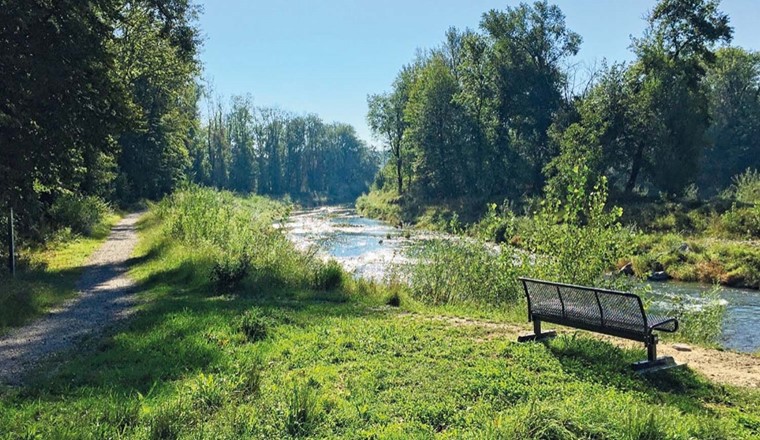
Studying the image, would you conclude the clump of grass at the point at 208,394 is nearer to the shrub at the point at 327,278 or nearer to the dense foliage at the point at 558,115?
the shrub at the point at 327,278

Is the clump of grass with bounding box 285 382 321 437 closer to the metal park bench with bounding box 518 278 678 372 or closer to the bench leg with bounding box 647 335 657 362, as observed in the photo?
the metal park bench with bounding box 518 278 678 372

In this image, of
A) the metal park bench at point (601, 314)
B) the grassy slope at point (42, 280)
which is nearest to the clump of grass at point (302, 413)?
the metal park bench at point (601, 314)

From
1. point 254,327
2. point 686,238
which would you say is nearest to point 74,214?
point 254,327

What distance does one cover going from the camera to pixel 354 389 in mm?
5840

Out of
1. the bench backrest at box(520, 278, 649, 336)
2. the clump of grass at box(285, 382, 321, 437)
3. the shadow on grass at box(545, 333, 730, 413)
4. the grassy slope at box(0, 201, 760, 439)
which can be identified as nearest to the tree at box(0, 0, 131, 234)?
the grassy slope at box(0, 201, 760, 439)

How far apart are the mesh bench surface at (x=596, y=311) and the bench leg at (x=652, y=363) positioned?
0.11 m

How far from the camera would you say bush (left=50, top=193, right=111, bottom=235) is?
23547 millimetres

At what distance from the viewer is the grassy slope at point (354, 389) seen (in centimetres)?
466

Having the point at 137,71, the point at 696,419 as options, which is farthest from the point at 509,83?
the point at 696,419

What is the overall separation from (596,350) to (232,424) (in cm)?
511

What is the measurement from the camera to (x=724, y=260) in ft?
72.1

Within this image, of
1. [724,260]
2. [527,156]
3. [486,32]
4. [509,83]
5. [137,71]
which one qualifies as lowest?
[724,260]

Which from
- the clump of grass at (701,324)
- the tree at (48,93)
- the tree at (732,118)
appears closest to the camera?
the clump of grass at (701,324)

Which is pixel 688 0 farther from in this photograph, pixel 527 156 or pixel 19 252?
pixel 19 252
